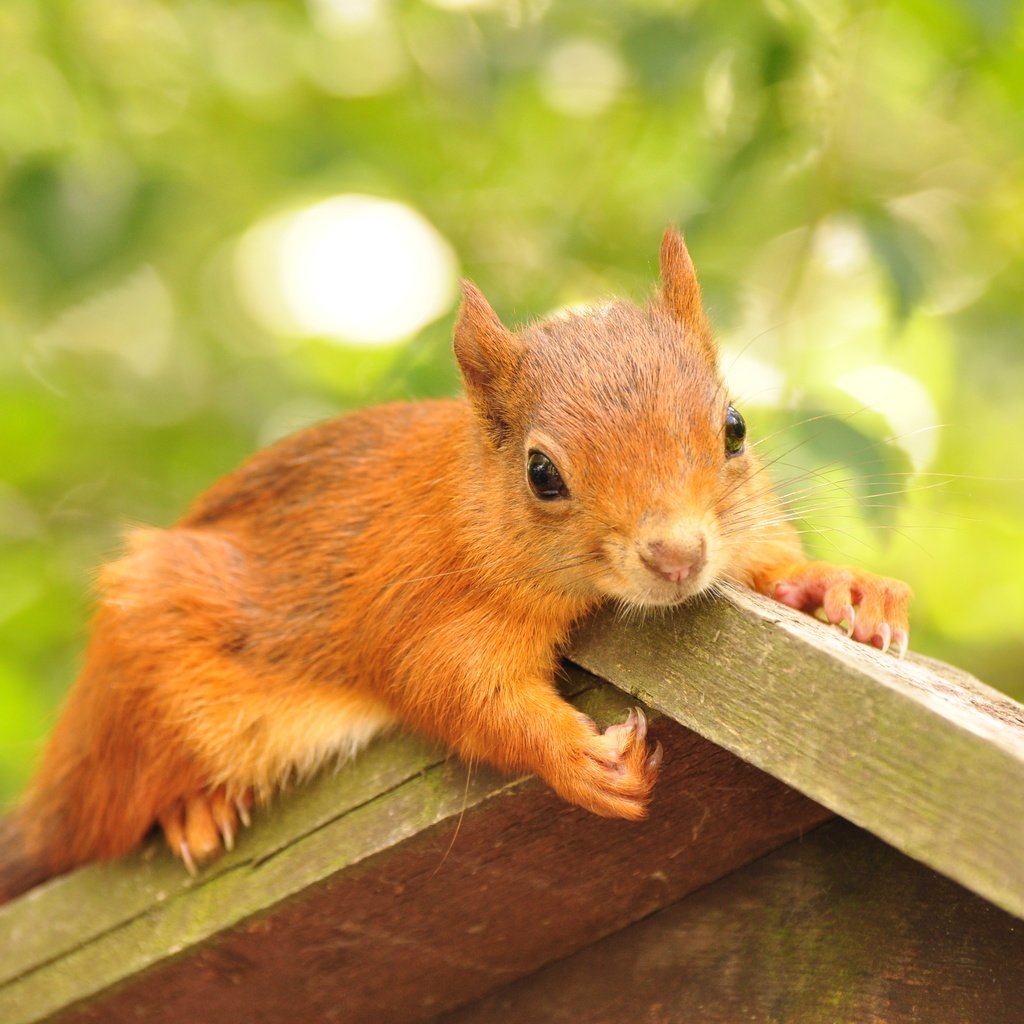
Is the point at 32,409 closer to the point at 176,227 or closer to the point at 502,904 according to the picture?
the point at 176,227

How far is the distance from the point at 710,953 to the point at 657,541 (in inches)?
34.6

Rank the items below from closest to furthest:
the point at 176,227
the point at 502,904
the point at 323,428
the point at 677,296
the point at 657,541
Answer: the point at 657,541
the point at 502,904
the point at 677,296
the point at 323,428
the point at 176,227

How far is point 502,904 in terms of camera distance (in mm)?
2377

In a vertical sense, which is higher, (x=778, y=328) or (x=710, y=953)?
(x=778, y=328)

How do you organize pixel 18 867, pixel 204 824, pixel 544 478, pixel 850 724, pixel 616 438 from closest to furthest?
pixel 850 724 < pixel 616 438 < pixel 544 478 < pixel 204 824 < pixel 18 867

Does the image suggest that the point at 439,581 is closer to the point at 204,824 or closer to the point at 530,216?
the point at 204,824

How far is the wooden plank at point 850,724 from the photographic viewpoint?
156 cm

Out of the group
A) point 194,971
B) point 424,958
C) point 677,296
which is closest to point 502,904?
point 424,958

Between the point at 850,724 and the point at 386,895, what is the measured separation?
1.01 meters

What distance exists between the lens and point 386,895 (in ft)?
7.70

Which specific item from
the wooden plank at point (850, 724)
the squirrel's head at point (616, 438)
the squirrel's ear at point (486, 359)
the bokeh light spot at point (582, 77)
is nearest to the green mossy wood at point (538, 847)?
the wooden plank at point (850, 724)

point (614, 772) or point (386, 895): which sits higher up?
point (614, 772)

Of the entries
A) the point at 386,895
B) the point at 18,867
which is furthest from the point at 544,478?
the point at 18,867

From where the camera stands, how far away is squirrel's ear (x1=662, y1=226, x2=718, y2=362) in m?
2.54
